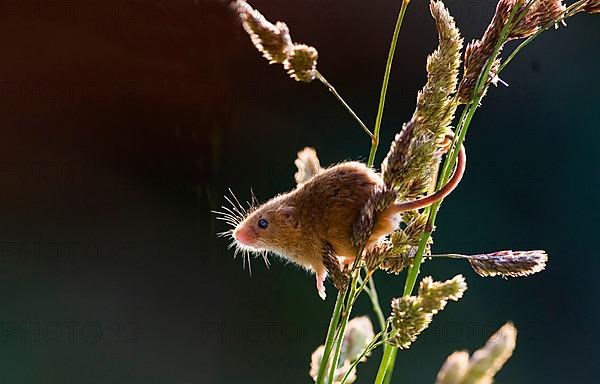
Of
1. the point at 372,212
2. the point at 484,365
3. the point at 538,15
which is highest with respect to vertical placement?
the point at 538,15

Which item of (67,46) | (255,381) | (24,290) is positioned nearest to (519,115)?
(255,381)

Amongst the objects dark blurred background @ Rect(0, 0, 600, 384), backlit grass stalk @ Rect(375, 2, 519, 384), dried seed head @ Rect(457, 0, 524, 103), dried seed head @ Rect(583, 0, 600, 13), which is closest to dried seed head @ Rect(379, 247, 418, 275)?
backlit grass stalk @ Rect(375, 2, 519, 384)

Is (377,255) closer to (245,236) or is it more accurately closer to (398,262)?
(398,262)

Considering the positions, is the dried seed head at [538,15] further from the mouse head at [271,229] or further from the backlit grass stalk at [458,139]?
the mouse head at [271,229]

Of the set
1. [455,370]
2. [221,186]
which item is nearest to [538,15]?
[455,370]

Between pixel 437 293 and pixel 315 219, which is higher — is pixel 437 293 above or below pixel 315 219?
below

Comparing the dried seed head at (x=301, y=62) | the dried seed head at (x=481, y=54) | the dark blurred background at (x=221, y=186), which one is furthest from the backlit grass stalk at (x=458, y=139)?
the dark blurred background at (x=221, y=186)

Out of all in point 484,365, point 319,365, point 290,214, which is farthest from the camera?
point 290,214
